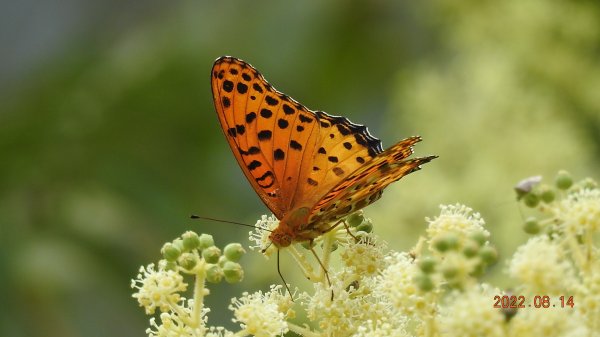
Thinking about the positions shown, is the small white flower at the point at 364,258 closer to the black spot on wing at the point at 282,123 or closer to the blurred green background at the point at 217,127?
the black spot on wing at the point at 282,123

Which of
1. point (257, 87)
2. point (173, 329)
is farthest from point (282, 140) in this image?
point (173, 329)

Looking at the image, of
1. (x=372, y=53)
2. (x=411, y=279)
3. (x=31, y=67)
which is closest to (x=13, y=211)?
(x=31, y=67)

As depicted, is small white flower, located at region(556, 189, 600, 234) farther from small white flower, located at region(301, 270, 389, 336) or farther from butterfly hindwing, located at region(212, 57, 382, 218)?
butterfly hindwing, located at region(212, 57, 382, 218)

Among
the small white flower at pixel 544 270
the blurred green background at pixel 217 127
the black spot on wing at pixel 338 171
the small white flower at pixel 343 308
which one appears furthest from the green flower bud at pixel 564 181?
the blurred green background at pixel 217 127

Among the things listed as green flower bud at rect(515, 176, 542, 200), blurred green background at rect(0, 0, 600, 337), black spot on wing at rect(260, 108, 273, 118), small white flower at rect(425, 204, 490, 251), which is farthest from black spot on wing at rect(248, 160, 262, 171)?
blurred green background at rect(0, 0, 600, 337)

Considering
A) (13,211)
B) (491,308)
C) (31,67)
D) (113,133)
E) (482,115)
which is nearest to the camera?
(491,308)

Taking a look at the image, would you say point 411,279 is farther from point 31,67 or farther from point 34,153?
point 31,67

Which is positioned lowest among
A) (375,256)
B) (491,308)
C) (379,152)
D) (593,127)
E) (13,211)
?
(491,308)
